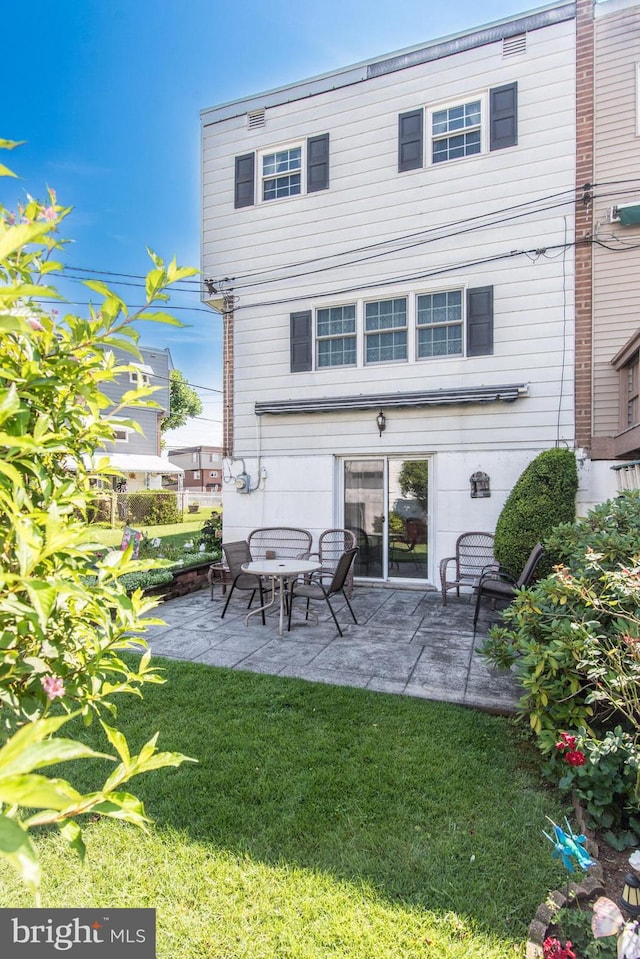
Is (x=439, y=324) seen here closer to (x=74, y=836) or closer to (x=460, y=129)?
(x=460, y=129)

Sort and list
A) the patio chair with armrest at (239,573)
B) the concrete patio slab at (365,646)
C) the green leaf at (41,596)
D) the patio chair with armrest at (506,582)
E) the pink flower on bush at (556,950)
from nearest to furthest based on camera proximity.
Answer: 1. the green leaf at (41,596)
2. the pink flower on bush at (556,950)
3. the concrete patio slab at (365,646)
4. the patio chair with armrest at (506,582)
5. the patio chair with armrest at (239,573)

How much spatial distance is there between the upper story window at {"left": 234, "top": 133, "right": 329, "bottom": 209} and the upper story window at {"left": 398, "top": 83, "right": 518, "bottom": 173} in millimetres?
1389

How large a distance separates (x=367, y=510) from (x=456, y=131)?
6.20m

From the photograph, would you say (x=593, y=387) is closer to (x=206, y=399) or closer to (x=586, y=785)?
(x=586, y=785)

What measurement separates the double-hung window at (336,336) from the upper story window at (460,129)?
2429 millimetres

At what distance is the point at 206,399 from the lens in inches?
1403

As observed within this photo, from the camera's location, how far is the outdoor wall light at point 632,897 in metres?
1.72

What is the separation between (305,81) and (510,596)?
9.03m

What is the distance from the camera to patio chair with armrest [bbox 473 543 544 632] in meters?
5.16

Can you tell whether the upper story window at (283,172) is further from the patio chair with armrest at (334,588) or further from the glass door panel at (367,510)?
the patio chair with armrest at (334,588)

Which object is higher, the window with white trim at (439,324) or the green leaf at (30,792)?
the window with white trim at (439,324)

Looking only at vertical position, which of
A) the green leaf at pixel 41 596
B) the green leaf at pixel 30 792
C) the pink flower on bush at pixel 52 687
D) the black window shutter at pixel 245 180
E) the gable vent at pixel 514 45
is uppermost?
the gable vent at pixel 514 45

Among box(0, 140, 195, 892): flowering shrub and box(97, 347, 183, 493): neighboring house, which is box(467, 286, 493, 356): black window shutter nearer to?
box(0, 140, 195, 892): flowering shrub

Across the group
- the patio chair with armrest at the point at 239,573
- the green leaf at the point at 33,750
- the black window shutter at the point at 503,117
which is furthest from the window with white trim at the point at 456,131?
the green leaf at the point at 33,750
